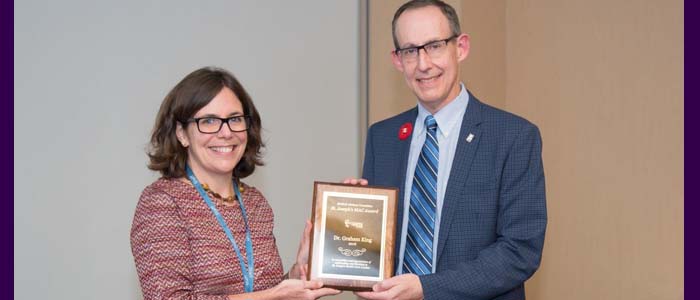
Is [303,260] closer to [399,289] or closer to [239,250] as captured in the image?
[239,250]

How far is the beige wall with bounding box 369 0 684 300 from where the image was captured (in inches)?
127

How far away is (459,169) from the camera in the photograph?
7.54 ft

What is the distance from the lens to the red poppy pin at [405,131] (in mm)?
2533

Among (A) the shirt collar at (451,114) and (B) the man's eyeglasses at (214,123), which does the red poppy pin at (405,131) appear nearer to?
(A) the shirt collar at (451,114)

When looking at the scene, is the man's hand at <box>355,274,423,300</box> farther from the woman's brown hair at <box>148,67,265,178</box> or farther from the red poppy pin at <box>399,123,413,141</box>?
the woman's brown hair at <box>148,67,265,178</box>

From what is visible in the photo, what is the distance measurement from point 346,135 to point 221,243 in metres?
1.78

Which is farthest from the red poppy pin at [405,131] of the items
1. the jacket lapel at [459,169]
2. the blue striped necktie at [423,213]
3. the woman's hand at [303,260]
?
the woman's hand at [303,260]

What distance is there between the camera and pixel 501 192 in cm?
228

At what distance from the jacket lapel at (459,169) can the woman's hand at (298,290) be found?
1.28ft

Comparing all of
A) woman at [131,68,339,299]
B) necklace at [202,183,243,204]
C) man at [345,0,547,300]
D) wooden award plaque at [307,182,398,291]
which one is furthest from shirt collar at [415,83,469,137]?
necklace at [202,183,243,204]

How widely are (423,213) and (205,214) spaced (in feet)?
2.28

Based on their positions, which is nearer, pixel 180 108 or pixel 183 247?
pixel 183 247
